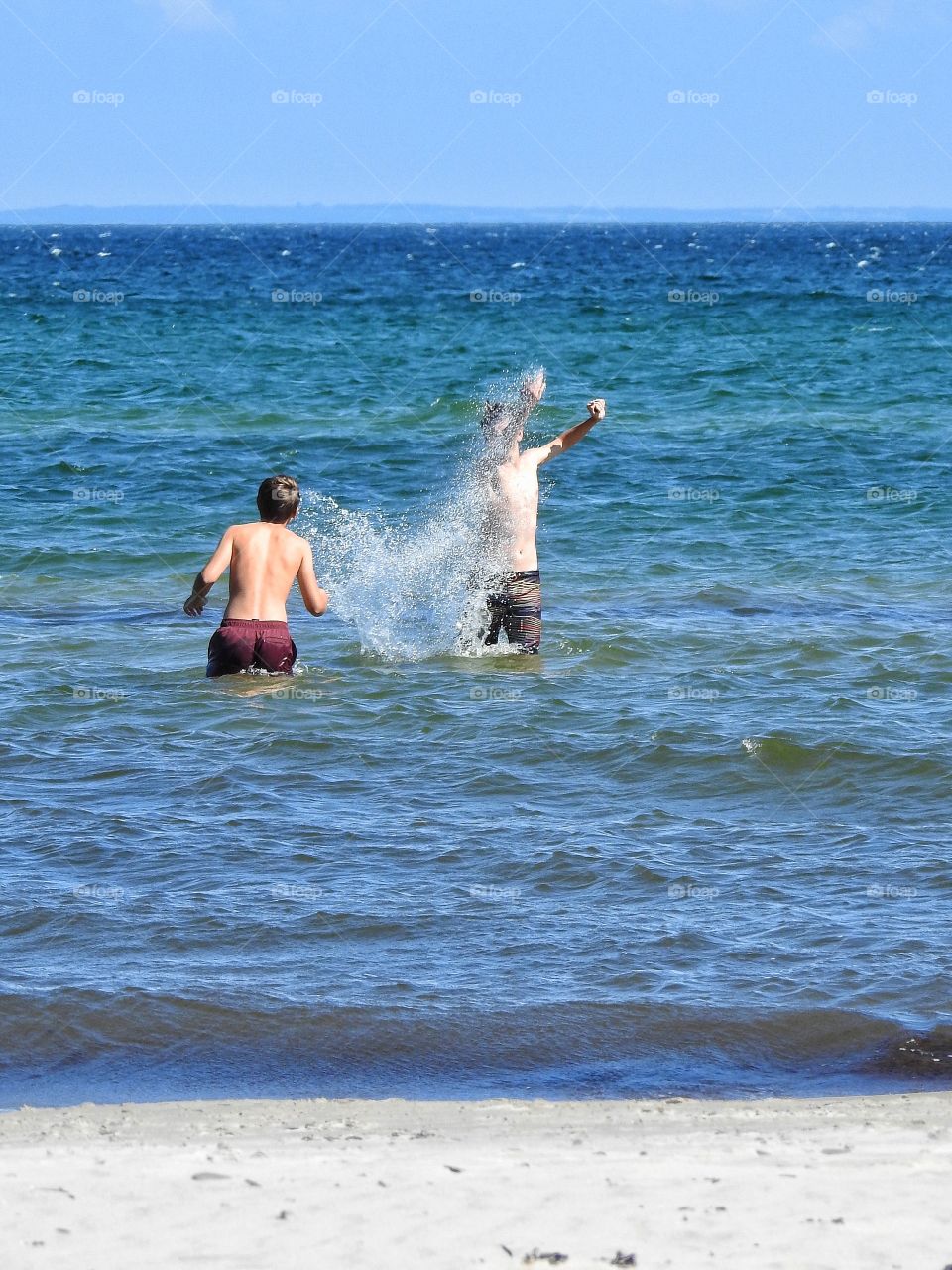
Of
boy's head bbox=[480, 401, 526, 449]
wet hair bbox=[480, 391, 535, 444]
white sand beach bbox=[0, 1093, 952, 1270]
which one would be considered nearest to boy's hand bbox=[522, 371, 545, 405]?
wet hair bbox=[480, 391, 535, 444]

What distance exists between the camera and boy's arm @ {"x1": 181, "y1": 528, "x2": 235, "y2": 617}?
7953 millimetres

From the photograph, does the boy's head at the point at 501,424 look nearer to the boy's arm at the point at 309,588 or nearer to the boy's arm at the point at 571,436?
the boy's arm at the point at 571,436

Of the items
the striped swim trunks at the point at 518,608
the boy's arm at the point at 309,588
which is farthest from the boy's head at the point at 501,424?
the boy's arm at the point at 309,588

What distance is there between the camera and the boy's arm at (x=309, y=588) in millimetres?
8281

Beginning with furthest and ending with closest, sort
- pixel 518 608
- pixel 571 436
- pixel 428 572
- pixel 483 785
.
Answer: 1. pixel 428 572
2. pixel 518 608
3. pixel 571 436
4. pixel 483 785

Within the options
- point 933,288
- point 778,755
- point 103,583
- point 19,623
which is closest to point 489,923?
Result: point 778,755

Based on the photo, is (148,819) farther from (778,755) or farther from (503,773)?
(778,755)

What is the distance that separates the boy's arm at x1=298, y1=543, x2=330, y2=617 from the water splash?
4.11ft

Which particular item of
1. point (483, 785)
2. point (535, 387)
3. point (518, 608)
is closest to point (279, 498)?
point (535, 387)

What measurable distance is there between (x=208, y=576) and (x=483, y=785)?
1899 mm

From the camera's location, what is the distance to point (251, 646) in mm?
8477

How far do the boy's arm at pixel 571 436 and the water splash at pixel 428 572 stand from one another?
28 cm

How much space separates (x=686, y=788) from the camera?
275 inches

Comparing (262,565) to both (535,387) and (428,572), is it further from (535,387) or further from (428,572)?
(428,572)
